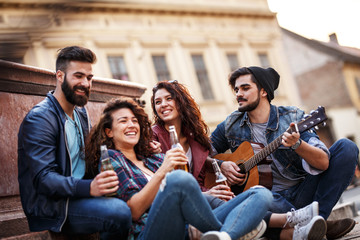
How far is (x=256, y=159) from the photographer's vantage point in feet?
12.8

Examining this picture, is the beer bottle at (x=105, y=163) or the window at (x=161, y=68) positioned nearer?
the beer bottle at (x=105, y=163)

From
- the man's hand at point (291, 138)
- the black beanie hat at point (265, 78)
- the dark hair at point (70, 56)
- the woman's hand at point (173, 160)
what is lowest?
the man's hand at point (291, 138)

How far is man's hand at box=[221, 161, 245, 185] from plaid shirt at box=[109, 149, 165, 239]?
97cm

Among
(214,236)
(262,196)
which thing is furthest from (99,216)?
(262,196)

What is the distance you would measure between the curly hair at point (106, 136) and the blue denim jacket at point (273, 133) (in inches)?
42.0

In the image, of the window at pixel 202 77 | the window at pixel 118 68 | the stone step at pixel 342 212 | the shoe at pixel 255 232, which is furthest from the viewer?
the window at pixel 202 77

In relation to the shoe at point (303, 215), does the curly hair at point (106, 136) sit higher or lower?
higher

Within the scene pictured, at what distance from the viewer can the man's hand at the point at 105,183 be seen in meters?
2.69

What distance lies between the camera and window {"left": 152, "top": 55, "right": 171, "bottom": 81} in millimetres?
16938

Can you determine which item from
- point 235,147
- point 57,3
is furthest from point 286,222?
point 57,3

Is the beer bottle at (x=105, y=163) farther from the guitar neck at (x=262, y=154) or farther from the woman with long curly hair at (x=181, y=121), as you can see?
the guitar neck at (x=262, y=154)

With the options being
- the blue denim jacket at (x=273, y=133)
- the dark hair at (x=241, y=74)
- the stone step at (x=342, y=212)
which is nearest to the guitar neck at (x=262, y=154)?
the blue denim jacket at (x=273, y=133)

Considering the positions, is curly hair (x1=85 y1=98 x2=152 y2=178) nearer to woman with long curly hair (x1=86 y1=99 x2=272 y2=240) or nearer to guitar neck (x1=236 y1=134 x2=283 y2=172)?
woman with long curly hair (x1=86 y1=99 x2=272 y2=240)

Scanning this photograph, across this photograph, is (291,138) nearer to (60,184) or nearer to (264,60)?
(60,184)
